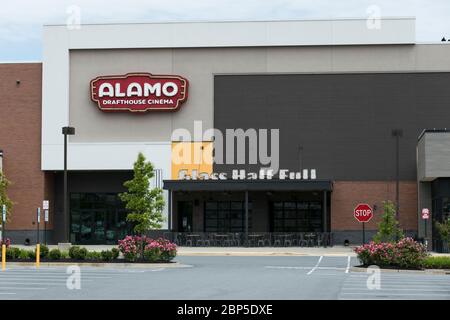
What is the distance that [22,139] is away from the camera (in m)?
59.2

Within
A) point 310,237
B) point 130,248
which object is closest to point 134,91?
→ point 310,237

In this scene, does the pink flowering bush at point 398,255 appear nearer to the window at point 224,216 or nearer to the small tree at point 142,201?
the small tree at point 142,201

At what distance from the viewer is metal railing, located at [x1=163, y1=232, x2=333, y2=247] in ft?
182

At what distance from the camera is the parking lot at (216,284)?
20.6 meters

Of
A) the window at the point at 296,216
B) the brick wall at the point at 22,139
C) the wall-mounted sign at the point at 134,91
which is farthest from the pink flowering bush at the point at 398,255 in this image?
the brick wall at the point at 22,139

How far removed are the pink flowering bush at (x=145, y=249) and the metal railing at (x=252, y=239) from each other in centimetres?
1923

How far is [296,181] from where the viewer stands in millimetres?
55250

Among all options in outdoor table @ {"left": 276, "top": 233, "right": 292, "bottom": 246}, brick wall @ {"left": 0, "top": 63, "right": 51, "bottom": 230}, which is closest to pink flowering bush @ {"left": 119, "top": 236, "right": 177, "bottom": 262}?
outdoor table @ {"left": 276, "top": 233, "right": 292, "bottom": 246}

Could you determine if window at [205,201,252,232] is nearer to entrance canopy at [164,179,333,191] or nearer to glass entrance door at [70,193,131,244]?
entrance canopy at [164,179,333,191]

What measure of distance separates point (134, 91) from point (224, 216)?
35.4 ft

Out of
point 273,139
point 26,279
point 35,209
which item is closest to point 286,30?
point 273,139

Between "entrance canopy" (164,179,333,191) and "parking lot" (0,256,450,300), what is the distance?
2195 cm

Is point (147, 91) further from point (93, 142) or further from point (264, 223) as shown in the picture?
point (264, 223)

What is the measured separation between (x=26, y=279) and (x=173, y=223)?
108 feet
